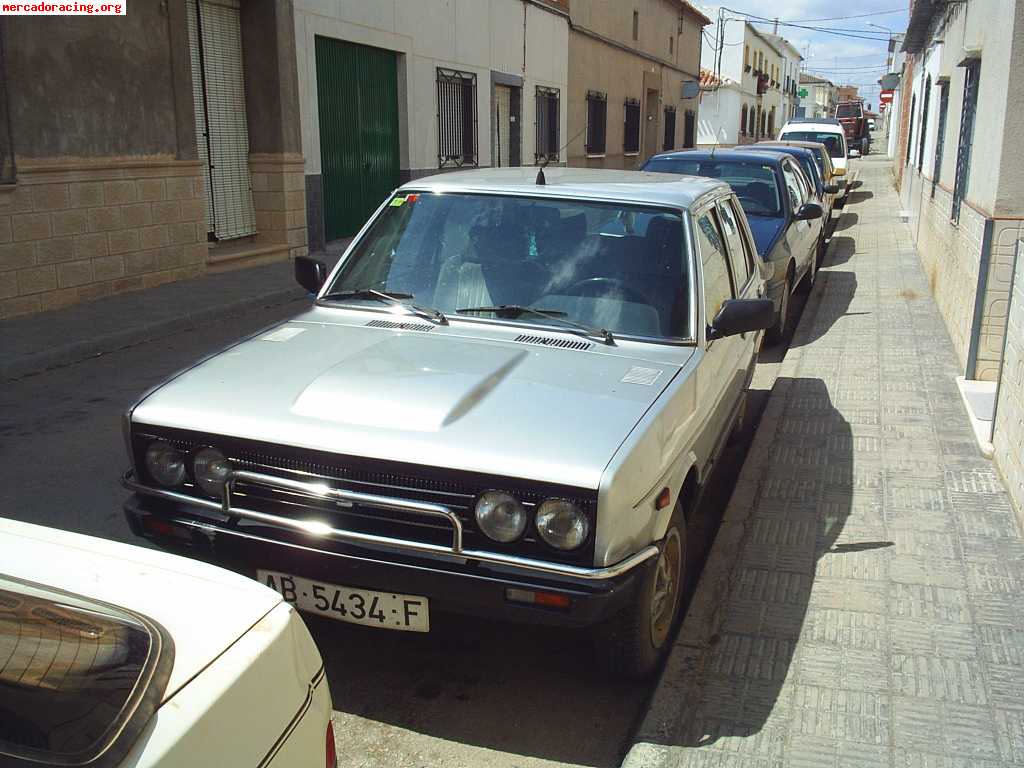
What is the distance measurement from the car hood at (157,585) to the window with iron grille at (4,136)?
774 cm

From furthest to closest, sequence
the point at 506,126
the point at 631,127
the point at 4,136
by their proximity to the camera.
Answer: the point at 631,127, the point at 506,126, the point at 4,136

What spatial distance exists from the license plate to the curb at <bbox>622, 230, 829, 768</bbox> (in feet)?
2.59

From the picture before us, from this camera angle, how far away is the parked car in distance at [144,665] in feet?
4.83

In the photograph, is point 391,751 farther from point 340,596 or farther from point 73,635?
point 73,635

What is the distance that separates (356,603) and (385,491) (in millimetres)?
392

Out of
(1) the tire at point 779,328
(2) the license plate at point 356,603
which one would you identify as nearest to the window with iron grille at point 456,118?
(1) the tire at point 779,328

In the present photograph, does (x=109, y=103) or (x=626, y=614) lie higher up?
(x=109, y=103)

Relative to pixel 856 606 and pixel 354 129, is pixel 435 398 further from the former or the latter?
pixel 354 129

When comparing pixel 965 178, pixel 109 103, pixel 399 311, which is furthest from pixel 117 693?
pixel 109 103

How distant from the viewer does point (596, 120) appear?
26.6m

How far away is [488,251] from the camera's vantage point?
4.27m

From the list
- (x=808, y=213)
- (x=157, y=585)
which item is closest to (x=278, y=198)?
(x=808, y=213)

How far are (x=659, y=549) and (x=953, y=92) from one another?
929cm

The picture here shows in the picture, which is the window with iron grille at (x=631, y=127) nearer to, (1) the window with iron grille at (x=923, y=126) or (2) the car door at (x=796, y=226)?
(1) the window with iron grille at (x=923, y=126)
